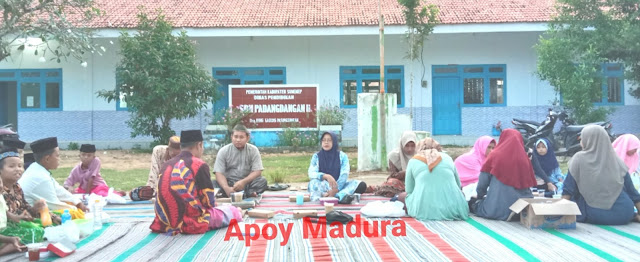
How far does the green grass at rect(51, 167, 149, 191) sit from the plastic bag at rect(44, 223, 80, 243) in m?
4.17

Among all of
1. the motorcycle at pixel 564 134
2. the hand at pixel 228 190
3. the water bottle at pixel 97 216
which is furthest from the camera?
the motorcycle at pixel 564 134

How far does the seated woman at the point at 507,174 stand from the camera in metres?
5.42

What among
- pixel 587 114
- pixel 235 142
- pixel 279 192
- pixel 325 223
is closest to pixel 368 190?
pixel 279 192

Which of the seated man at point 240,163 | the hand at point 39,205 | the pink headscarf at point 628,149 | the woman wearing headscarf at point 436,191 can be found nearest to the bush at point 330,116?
the seated man at point 240,163

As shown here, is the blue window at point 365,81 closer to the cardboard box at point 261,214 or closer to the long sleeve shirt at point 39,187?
the cardboard box at point 261,214

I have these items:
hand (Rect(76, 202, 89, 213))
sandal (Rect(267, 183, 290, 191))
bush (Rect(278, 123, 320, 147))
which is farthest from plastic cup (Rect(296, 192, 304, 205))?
bush (Rect(278, 123, 320, 147))

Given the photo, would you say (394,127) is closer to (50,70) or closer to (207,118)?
(207,118)

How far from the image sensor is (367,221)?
5336mm

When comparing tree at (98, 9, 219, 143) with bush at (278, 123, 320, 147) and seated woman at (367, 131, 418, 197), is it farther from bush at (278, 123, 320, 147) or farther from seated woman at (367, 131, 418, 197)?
seated woman at (367, 131, 418, 197)

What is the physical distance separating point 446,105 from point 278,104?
4.66 meters

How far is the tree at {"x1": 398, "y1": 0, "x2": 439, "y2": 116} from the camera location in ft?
43.1

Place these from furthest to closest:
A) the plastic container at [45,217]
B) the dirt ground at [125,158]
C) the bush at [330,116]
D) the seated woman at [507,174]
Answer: the bush at [330,116]
the dirt ground at [125,158]
the seated woman at [507,174]
the plastic container at [45,217]

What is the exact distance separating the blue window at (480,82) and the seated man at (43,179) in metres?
11.3

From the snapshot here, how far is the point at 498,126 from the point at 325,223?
10.4 meters
